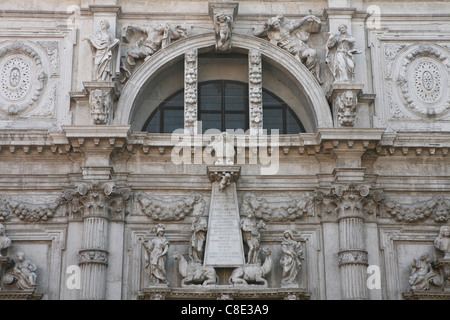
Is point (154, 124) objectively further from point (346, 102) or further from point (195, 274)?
point (346, 102)

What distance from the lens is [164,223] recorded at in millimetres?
19625

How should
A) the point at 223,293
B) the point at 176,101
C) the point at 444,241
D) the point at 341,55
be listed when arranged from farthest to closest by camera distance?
the point at 176,101 < the point at 341,55 < the point at 444,241 < the point at 223,293

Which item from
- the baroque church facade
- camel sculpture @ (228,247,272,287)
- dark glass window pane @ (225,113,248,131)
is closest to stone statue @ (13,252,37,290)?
→ the baroque church facade

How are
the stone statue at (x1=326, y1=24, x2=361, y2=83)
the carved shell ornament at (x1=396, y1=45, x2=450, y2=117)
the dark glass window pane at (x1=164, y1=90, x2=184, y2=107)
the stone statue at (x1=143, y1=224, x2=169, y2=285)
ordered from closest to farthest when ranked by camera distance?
the stone statue at (x1=143, y1=224, x2=169, y2=285)
the stone statue at (x1=326, y1=24, x2=361, y2=83)
the carved shell ornament at (x1=396, y1=45, x2=450, y2=117)
the dark glass window pane at (x1=164, y1=90, x2=184, y2=107)

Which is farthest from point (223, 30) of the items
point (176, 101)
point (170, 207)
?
point (170, 207)

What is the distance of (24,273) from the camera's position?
1886cm

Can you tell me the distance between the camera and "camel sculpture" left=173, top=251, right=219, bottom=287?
61.8ft

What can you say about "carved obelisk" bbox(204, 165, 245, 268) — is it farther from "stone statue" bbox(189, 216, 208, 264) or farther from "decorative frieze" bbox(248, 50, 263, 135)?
"decorative frieze" bbox(248, 50, 263, 135)

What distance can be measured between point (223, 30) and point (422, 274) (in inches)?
308

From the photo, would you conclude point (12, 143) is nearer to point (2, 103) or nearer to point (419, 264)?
point (2, 103)

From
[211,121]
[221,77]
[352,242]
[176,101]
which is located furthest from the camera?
[221,77]

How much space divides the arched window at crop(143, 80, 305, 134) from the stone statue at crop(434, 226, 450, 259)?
450 cm

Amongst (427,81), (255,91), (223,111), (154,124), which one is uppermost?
(427,81)

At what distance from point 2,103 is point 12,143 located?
5.01ft
